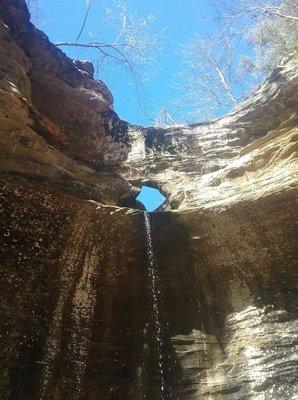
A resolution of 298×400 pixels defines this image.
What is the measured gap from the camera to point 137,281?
285 inches

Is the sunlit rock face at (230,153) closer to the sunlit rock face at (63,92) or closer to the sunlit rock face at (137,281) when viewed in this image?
the sunlit rock face at (137,281)

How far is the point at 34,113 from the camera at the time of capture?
7.99 meters

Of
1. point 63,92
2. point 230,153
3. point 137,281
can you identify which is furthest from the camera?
point 63,92

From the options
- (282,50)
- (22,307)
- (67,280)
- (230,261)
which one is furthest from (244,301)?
(282,50)

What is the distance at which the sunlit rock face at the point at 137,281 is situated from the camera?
19.4ft

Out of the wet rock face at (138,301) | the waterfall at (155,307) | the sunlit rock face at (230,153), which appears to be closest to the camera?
the wet rock face at (138,301)

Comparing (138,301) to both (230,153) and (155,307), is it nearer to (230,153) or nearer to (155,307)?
(155,307)

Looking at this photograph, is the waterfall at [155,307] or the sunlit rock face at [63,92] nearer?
the waterfall at [155,307]

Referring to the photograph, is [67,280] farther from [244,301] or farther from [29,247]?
[244,301]

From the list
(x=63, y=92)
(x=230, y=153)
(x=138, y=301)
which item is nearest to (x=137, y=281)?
(x=138, y=301)

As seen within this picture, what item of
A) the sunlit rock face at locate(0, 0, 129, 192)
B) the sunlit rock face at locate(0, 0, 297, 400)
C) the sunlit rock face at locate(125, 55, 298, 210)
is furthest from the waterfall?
the sunlit rock face at locate(0, 0, 129, 192)

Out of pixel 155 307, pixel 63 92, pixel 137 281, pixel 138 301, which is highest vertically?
pixel 63 92

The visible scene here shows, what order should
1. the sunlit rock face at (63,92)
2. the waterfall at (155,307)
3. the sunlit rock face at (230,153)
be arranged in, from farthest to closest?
the sunlit rock face at (63,92)
the sunlit rock face at (230,153)
the waterfall at (155,307)

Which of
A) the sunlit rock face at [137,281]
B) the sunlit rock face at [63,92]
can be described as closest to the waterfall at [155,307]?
the sunlit rock face at [137,281]
